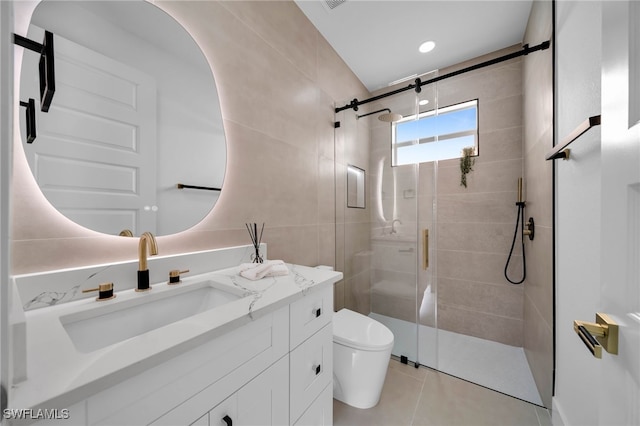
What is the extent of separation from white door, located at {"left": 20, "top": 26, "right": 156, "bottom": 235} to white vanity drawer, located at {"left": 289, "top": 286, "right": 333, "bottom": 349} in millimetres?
734

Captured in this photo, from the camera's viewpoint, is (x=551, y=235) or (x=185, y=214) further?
(x=551, y=235)

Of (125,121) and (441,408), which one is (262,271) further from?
(441,408)

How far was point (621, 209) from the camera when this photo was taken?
479 millimetres

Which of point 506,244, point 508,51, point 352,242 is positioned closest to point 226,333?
point 352,242

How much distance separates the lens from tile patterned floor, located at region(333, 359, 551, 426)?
1.42m

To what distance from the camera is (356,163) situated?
2.28m

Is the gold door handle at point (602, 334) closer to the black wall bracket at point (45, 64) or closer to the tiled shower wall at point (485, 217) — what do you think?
the black wall bracket at point (45, 64)

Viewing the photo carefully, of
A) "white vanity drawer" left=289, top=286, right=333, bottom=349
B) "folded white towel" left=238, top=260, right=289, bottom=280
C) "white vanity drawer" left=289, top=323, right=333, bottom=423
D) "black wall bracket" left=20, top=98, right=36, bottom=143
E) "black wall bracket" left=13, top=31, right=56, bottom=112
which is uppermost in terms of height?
"black wall bracket" left=13, top=31, right=56, bottom=112

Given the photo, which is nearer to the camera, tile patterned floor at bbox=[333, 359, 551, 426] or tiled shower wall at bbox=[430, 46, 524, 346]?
tile patterned floor at bbox=[333, 359, 551, 426]

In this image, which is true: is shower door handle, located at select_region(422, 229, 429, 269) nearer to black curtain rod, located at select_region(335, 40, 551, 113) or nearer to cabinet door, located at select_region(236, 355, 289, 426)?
black curtain rod, located at select_region(335, 40, 551, 113)

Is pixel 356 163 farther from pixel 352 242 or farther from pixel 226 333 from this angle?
pixel 226 333

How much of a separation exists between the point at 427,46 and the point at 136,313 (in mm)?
2784

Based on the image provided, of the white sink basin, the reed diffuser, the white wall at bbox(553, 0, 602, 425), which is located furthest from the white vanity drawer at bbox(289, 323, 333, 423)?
the white wall at bbox(553, 0, 602, 425)

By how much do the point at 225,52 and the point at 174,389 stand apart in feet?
5.04
